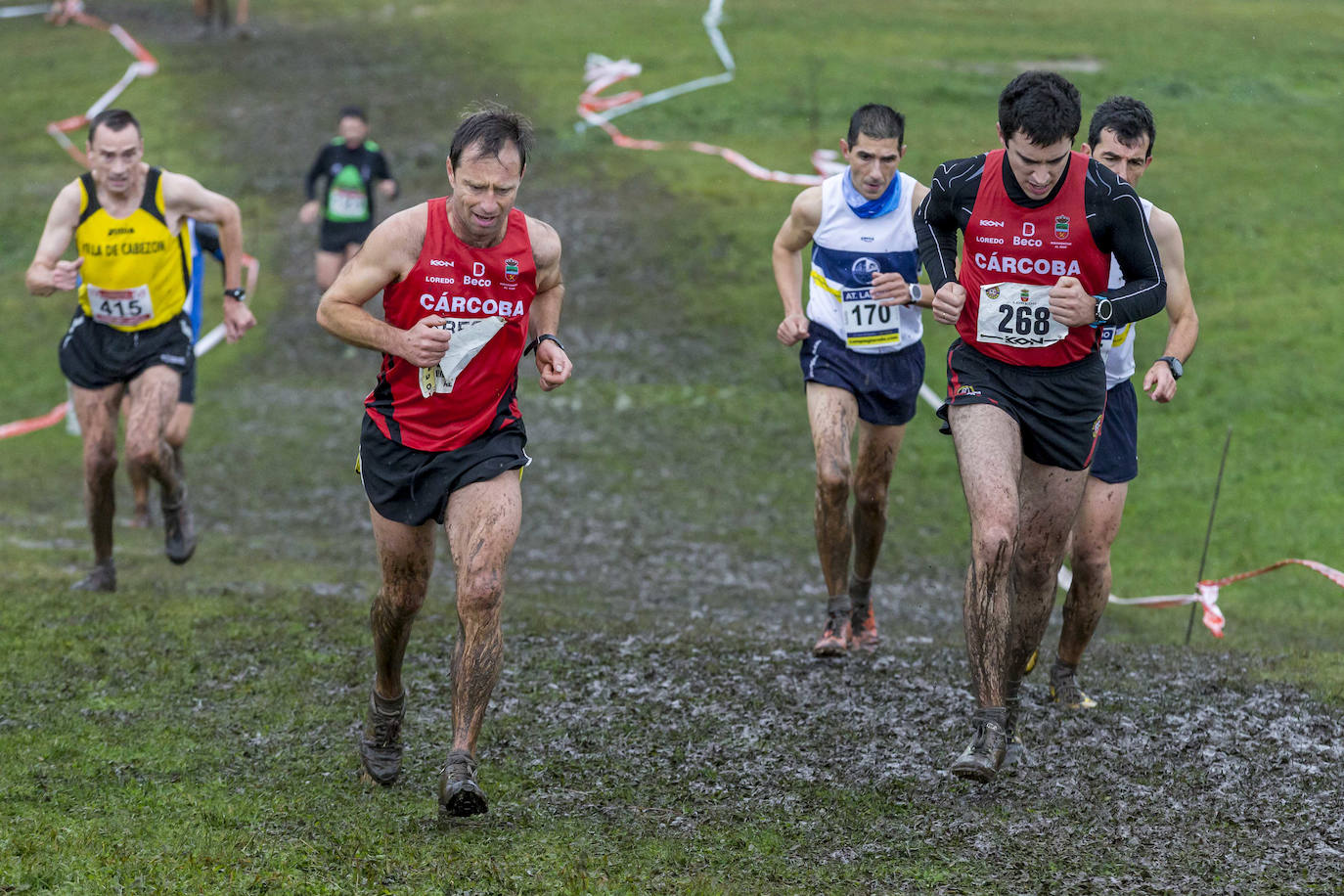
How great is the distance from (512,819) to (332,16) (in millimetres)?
28612

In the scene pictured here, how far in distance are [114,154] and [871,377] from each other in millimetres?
4538

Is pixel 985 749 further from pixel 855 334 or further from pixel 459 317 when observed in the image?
pixel 855 334

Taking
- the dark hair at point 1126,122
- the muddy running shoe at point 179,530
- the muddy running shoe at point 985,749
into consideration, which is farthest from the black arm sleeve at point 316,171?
the muddy running shoe at point 985,749

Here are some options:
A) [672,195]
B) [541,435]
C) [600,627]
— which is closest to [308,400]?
[541,435]

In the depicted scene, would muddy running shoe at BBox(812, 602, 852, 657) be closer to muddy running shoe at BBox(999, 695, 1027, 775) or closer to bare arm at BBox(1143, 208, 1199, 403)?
muddy running shoe at BBox(999, 695, 1027, 775)

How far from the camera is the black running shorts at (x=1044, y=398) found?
599 centimetres

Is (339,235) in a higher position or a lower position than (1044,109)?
lower

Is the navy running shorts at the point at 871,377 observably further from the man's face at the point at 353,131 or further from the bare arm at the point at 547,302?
the man's face at the point at 353,131

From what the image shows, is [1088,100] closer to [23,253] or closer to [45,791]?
[23,253]

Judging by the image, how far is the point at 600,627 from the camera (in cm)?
852

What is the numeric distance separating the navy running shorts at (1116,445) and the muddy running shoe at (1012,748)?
150 cm

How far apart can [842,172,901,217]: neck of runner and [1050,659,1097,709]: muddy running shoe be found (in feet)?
8.47

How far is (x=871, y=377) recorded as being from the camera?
7898 millimetres

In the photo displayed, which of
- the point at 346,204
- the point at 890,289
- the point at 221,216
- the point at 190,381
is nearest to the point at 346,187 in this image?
the point at 346,204
